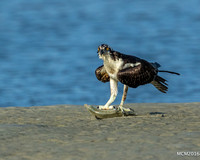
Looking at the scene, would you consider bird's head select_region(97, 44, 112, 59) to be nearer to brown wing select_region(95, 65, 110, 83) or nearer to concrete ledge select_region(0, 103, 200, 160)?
brown wing select_region(95, 65, 110, 83)

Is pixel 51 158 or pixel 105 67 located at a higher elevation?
pixel 105 67

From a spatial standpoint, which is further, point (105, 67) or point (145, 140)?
point (105, 67)

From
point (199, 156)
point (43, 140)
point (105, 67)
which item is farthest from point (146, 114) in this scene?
point (199, 156)

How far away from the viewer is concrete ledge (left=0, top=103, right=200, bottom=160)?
5566 millimetres

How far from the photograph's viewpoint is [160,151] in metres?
5.60

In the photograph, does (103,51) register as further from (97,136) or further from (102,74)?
(97,136)

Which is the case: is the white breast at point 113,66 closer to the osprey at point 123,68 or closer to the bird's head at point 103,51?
the osprey at point 123,68

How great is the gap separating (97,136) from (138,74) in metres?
2.05

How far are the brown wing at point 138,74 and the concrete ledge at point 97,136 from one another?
0.60 meters

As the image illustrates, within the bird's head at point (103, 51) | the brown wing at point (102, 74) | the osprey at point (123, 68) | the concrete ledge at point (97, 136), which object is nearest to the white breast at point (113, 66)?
the osprey at point (123, 68)

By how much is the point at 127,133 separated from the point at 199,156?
1.56 metres

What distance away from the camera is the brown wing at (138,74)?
811 centimetres

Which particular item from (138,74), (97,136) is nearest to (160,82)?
(138,74)

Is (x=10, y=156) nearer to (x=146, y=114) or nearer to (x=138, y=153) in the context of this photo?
(x=138, y=153)
